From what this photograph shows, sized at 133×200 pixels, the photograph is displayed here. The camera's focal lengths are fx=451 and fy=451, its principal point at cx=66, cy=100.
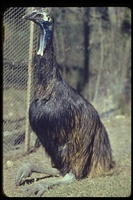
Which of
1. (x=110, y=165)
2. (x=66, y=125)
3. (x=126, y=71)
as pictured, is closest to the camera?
(x=66, y=125)

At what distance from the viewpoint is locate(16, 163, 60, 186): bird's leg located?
176 inches

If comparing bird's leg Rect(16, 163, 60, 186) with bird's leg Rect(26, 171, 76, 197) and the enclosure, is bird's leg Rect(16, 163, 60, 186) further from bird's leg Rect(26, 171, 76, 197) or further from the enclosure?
the enclosure

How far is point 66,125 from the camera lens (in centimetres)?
445

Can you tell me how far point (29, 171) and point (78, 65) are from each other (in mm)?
3694

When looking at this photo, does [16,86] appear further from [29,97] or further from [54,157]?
[54,157]

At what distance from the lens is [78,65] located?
312 inches

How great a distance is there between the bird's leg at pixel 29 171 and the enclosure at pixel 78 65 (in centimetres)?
59

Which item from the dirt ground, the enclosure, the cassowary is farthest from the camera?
the enclosure

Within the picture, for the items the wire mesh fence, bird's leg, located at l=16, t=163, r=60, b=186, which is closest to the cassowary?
bird's leg, located at l=16, t=163, r=60, b=186

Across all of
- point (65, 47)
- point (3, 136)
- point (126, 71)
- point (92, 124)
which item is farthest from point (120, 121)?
point (92, 124)

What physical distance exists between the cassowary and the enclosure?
721 mm

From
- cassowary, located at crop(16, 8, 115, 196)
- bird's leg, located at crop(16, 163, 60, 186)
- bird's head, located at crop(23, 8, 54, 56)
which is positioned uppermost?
bird's head, located at crop(23, 8, 54, 56)

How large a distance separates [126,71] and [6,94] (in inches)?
99.1

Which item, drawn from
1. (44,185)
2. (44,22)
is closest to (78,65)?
(44,22)
